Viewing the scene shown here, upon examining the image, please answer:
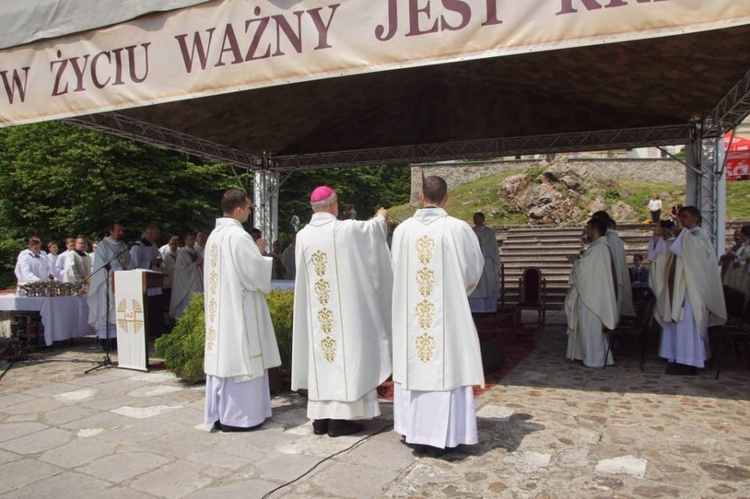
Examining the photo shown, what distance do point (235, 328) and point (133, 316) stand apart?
3.18 metres


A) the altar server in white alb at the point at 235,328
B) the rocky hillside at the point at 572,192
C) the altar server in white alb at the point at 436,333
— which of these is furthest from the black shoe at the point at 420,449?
the rocky hillside at the point at 572,192

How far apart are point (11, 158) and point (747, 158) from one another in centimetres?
3090

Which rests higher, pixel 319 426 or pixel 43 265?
pixel 43 265

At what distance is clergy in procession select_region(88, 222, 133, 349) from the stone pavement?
7.70 feet

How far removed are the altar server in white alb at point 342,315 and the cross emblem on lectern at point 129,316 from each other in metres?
3.47

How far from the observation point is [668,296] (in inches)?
275

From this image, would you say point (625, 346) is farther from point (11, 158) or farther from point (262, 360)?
point (11, 158)

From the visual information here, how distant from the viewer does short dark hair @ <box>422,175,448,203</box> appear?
4.35m

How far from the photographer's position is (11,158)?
2328 centimetres

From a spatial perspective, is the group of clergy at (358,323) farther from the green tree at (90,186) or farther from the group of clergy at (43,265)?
the green tree at (90,186)

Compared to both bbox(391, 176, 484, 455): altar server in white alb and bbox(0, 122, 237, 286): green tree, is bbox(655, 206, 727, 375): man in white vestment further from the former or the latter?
bbox(0, 122, 237, 286): green tree

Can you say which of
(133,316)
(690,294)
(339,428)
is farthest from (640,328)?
(133,316)

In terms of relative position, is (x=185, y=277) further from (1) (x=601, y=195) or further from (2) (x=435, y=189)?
(1) (x=601, y=195)

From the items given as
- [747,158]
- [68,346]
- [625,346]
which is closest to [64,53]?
[68,346]
